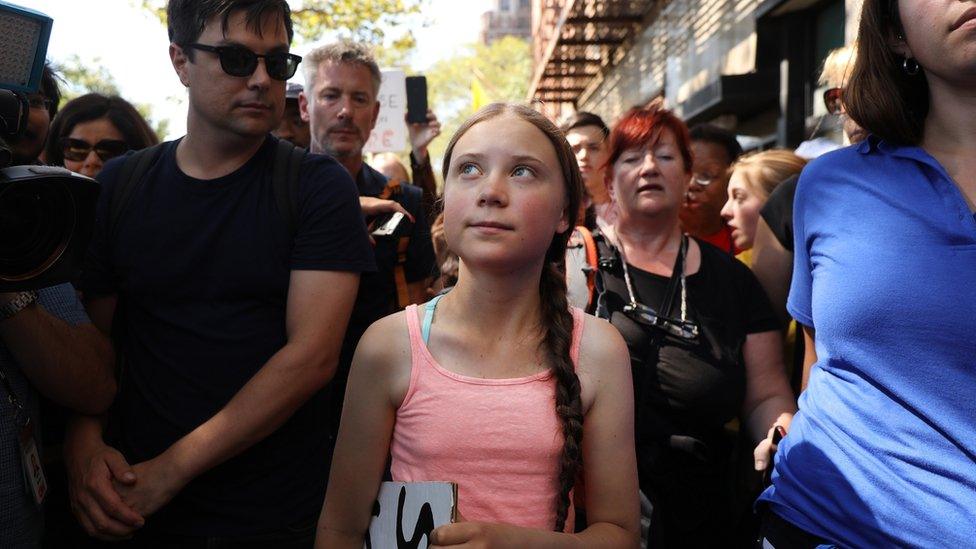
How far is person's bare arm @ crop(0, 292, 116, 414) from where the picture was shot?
6.95 feet

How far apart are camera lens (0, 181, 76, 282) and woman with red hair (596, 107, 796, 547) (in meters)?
1.71

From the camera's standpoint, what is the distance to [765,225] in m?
3.00

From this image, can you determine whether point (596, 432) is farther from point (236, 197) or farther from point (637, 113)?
point (637, 113)

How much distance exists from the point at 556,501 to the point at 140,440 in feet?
4.20

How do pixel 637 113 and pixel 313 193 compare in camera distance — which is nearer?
pixel 313 193

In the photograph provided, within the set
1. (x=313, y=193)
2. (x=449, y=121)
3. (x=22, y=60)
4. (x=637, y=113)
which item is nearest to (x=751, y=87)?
(x=637, y=113)

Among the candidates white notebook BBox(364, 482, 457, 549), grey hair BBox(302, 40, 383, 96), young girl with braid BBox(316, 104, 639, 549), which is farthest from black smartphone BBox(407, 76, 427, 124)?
white notebook BBox(364, 482, 457, 549)

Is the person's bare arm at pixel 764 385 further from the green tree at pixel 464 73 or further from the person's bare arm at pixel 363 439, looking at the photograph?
the green tree at pixel 464 73

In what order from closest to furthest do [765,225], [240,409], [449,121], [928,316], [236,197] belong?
[928,316] → [240,409] → [236,197] → [765,225] → [449,121]

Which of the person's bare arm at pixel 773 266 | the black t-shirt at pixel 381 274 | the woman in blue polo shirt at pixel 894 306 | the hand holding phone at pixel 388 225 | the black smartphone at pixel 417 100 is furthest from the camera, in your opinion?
the black smartphone at pixel 417 100

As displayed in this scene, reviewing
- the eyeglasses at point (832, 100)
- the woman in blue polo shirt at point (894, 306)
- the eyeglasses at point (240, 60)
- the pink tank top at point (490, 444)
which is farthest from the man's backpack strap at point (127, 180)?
the eyeglasses at point (832, 100)

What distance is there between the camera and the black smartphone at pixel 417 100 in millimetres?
4871

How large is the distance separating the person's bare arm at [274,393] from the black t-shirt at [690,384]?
40.1 inches

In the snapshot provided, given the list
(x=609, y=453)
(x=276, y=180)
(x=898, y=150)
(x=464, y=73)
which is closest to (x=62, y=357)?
(x=276, y=180)
